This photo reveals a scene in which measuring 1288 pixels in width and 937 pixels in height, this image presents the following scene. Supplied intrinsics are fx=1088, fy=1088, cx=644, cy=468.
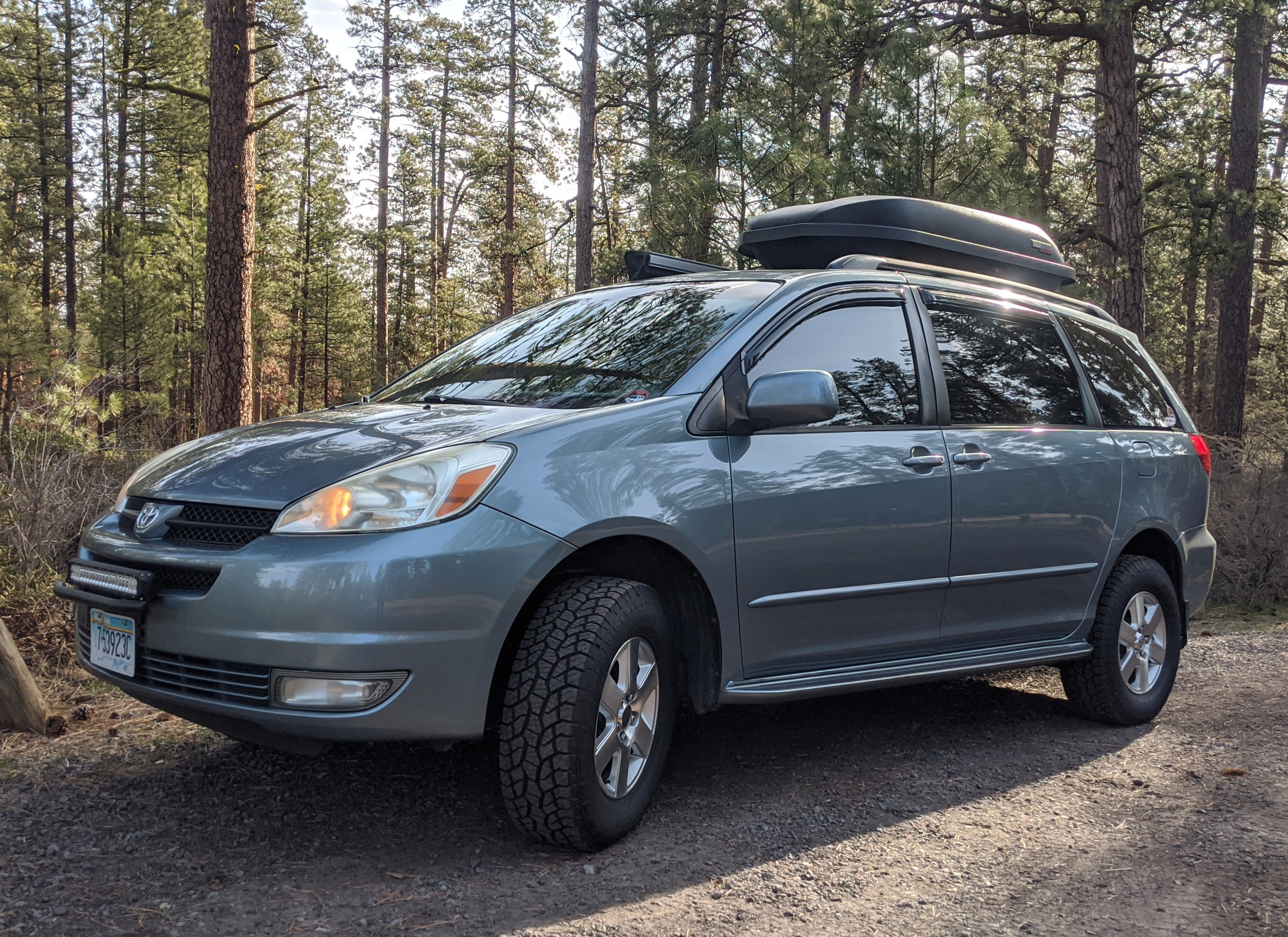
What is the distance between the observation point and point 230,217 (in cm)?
1022

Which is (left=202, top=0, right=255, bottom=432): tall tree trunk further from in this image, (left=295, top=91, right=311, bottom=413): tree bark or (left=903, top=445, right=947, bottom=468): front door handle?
(left=295, top=91, right=311, bottom=413): tree bark

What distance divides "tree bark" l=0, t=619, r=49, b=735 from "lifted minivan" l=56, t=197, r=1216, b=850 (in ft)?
3.44

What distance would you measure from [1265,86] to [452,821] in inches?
994

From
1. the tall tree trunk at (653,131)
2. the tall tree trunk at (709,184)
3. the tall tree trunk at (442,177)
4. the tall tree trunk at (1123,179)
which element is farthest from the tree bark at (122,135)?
the tall tree trunk at (1123,179)

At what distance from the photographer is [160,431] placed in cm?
1238

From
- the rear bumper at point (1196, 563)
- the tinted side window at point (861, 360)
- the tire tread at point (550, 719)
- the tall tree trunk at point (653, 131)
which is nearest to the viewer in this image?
the tire tread at point (550, 719)

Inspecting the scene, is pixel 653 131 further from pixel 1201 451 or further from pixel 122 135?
pixel 122 135

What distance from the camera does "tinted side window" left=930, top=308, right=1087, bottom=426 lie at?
463 cm

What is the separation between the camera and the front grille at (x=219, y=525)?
3098 mm

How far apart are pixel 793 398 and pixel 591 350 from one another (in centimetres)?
90

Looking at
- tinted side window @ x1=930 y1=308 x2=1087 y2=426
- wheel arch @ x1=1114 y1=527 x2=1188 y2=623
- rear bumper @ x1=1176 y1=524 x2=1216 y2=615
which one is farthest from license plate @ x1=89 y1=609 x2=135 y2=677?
rear bumper @ x1=1176 y1=524 x2=1216 y2=615

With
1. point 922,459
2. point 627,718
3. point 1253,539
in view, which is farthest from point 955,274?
point 1253,539

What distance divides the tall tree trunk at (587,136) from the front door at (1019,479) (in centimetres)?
1374

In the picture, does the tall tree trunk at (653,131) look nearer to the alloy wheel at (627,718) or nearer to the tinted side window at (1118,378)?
the tinted side window at (1118,378)
